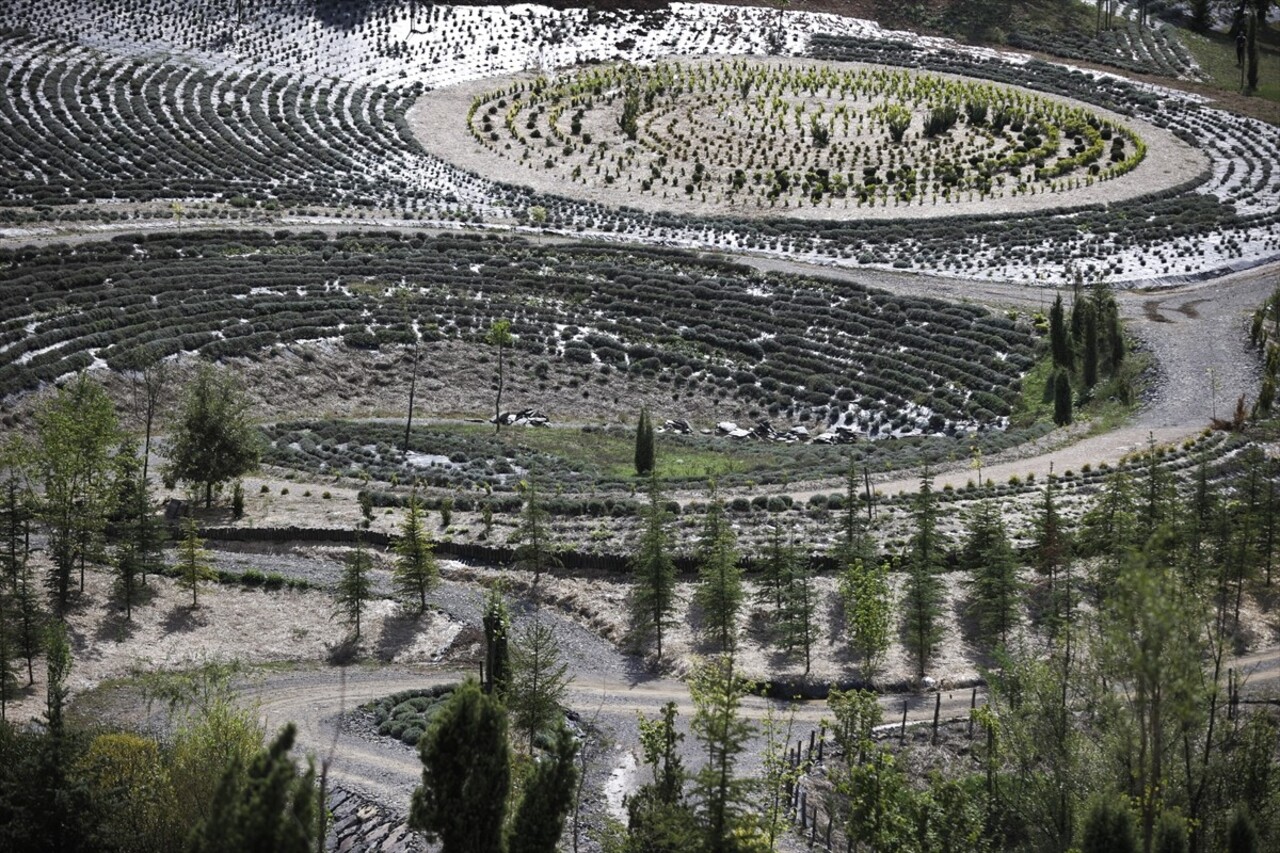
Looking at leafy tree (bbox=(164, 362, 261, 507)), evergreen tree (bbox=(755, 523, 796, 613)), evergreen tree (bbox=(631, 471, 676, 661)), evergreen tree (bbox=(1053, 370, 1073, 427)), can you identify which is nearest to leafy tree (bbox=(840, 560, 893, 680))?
evergreen tree (bbox=(755, 523, 796, 613))

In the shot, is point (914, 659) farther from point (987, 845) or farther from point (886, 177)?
point (886, 177)

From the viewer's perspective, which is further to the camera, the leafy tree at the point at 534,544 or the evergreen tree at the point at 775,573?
the leafy tree at the point at 534,544

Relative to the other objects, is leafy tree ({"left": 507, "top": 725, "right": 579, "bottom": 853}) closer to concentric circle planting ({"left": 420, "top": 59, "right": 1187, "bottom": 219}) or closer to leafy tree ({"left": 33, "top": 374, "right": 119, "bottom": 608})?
leafy tree ({"left": 33, "top": 374, "right": 119, "bottom": 608})

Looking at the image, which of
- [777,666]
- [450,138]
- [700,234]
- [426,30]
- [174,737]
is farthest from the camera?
[426,30]

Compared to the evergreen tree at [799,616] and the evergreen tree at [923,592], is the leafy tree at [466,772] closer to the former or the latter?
the evergreen tree at [799,616]

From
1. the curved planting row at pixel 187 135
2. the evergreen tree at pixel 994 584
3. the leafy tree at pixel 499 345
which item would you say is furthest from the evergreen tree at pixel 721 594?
the curved planting row at pixel 187 135

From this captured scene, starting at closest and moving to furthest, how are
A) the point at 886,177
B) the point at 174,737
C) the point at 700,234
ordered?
the point at 174,737, the point at 700,234, the point at 886,177

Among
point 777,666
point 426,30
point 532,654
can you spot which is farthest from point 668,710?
point 426,30
